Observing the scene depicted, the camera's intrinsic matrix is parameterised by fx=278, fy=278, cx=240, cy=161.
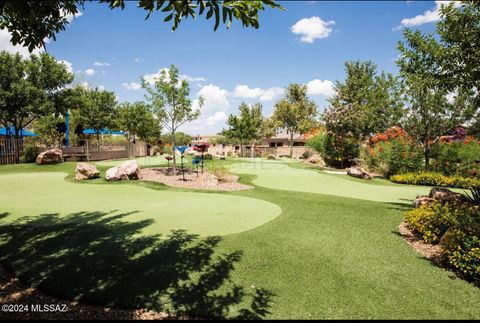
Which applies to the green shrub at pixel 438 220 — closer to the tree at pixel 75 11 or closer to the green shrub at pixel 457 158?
the tree at pixel 75 11

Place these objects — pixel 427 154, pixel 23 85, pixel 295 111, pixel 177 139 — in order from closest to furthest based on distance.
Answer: pixel 427 154, pixel 23 85, pixel 295 111, pixel 177 139

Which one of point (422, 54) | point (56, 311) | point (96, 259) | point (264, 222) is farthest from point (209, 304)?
point (422, 54)

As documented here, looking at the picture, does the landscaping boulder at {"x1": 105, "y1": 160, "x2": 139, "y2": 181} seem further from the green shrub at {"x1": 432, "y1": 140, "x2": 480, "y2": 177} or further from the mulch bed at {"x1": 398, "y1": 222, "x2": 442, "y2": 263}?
the green shrub at {"x1": 432, "y1": 140, "x2": 480, "y2": 177}

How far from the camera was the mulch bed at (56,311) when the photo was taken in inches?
138

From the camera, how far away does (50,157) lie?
18.9m

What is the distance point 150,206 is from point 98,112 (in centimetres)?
2887

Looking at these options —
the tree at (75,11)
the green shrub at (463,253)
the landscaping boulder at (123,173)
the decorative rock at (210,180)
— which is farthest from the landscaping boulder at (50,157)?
the green shrub at (463,253)

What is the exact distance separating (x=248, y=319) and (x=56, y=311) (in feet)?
8.19

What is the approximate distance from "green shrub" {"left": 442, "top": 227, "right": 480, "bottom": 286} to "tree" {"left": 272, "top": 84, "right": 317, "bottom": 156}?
132 ft

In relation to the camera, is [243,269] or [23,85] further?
[23,85]

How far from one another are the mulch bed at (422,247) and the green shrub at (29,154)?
22775mm

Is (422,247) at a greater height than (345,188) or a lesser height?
lesser

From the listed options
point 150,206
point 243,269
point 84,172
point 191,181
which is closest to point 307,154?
point 191,181

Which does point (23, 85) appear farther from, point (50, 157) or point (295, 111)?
point (295, 111)
